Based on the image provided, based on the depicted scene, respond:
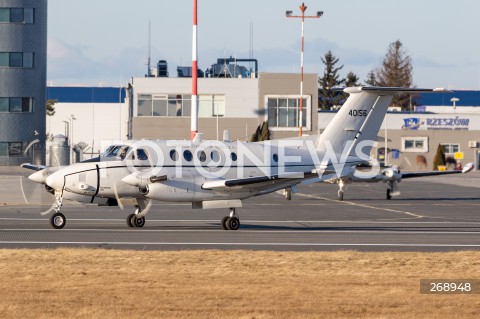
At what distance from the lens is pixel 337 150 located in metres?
29.1

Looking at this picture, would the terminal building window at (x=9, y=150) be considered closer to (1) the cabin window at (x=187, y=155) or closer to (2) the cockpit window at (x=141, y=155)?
(1) the cabin window at (x=187, y=155)

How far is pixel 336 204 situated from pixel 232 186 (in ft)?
50.4

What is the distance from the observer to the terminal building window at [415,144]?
3812 inches

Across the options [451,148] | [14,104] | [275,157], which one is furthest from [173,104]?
[275,157]

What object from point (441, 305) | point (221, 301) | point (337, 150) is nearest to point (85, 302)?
point (221, 301)

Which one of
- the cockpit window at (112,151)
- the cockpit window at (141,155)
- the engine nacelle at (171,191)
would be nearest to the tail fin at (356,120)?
the engine nacelle at (171,191)

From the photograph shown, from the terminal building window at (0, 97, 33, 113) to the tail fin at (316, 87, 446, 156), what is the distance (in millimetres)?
52804

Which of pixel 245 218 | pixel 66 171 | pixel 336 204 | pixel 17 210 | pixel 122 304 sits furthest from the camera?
pixel 336 204

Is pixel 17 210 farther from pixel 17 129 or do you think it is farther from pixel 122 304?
pixel 17 129

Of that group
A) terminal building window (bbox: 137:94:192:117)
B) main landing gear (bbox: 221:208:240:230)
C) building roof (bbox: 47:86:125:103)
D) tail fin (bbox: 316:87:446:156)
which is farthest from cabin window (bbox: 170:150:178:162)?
building roof (bbox: 47:86:125:103)

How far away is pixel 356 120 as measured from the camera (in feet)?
96.4

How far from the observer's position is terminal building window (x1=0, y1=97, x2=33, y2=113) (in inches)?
3063

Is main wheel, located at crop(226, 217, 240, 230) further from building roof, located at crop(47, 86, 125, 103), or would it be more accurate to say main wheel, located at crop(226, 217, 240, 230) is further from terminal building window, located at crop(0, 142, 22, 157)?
building roof, located at crop(47, 86, 125, 103)

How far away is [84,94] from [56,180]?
107m
